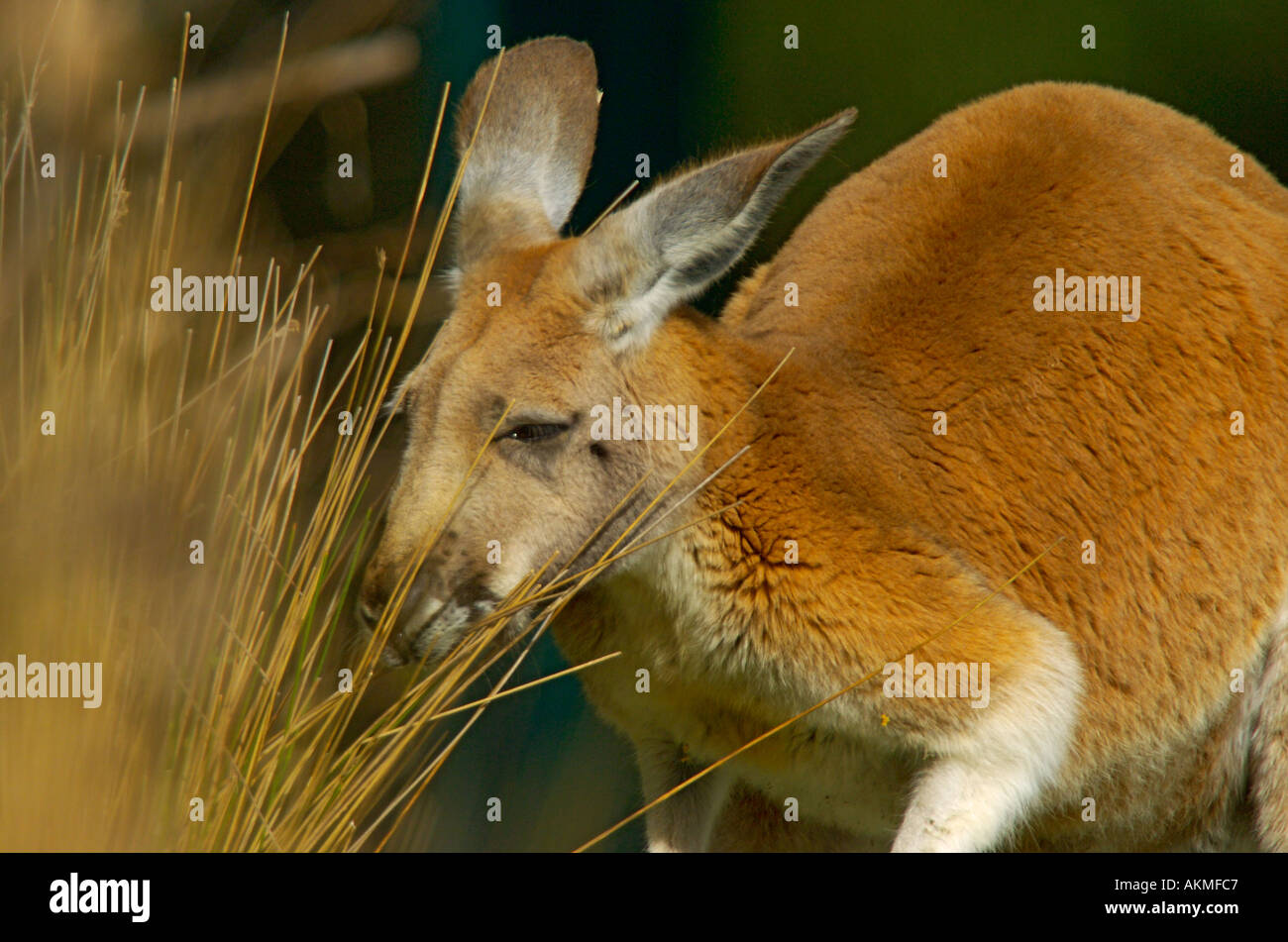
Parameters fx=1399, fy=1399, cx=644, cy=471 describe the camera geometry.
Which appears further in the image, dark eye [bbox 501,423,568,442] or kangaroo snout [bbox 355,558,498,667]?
dark eye [bbox 501,423,568,442]

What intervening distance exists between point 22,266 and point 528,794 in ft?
10.4

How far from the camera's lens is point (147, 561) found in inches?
101

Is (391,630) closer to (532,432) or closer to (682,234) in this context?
(532,432)

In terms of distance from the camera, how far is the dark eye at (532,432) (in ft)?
10.6

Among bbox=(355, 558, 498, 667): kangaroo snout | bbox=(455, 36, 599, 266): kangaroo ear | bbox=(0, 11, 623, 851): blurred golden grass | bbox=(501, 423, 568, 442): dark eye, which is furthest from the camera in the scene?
bbox=(455, 36, 599, 266): kangaroo ear

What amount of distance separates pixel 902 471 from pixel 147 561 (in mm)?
1888

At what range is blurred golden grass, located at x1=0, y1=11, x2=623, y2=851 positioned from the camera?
8.09 feet

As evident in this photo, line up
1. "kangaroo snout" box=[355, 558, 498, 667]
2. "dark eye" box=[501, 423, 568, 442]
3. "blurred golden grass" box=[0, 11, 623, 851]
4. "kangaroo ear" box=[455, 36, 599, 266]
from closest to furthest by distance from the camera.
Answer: "blurred golden grass" box=[0, 11, 623, 851]
"kangaroo snout" box=[355, 558, 498, 667]
"dark eye" box=[501, 423, 568, 442]
"kangaroo ear" box=[455, 36, 599, 266]

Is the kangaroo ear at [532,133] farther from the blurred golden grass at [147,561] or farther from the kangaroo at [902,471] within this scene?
the blurred golden grass at [147,561]

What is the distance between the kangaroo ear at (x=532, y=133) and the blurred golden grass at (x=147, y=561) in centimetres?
80

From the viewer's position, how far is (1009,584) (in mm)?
3584

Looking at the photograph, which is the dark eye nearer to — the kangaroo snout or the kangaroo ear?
the kangaroo snout

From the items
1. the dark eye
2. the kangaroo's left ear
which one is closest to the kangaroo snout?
the dark eye

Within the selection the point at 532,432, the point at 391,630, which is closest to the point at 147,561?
the point at 391,630
